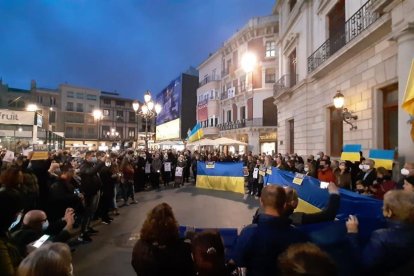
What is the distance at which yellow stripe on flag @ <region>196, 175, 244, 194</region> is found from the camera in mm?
15141

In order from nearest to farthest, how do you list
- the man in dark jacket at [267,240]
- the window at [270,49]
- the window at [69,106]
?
1. the man in dark jacket at [267,240]
2. the window at [270,49]
3. the window at [69,106]

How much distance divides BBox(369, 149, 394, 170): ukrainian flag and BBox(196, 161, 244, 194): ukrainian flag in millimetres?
7312

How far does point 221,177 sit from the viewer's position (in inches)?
626

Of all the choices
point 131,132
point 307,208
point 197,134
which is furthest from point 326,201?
point 131,132

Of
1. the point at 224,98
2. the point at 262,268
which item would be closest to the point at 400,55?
the point at 262,268

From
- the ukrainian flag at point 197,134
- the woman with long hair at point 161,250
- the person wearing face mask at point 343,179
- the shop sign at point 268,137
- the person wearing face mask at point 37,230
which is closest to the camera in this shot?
the woman with long hair at point 161,250

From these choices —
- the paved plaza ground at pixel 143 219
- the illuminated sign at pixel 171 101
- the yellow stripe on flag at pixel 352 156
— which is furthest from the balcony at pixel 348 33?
the illuminated sign at pixel 171 101

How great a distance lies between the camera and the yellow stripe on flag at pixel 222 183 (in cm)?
1514

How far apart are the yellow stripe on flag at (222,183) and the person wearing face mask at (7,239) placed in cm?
1247

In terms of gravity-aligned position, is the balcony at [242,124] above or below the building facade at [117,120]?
below

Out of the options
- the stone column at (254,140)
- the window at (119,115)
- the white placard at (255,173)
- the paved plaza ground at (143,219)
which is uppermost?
the window at (119,115)

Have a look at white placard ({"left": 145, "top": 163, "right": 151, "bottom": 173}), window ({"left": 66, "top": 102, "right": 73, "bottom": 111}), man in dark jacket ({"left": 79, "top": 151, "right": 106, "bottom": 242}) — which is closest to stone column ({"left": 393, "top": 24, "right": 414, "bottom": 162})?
man in dark jacket ({"left": 79, "top": 151, "right": 106, "bottom": 242})

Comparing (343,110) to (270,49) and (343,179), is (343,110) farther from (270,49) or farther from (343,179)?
(270,49)

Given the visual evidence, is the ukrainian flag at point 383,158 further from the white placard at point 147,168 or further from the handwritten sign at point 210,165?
the white placard at point 147,168
